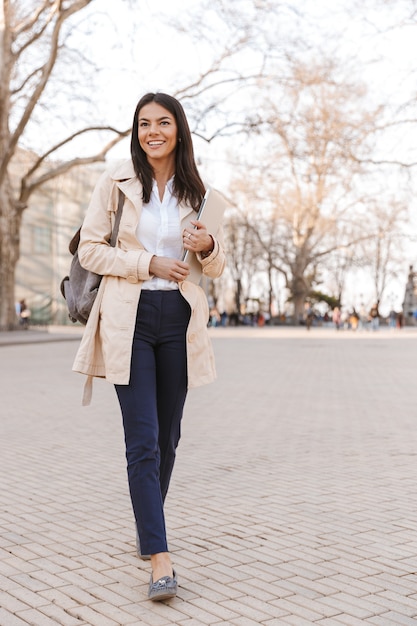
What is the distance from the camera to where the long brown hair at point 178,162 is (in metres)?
4.04

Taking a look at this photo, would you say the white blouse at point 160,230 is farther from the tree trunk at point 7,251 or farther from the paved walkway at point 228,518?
the tree trunk at point 7,251

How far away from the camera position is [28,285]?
57.0 metres

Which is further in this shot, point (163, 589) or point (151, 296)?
point (151, 296)

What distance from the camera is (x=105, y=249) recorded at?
3.95 m

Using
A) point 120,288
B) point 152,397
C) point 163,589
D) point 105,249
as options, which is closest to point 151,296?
point 120,288

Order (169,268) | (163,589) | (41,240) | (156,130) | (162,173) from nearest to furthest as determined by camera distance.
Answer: (163,589), (169,268), (156,130), (162,173), (41,240)

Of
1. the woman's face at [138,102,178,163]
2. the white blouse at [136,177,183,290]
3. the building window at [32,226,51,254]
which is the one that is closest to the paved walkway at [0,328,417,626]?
the white blouse at [136,177,183,290]

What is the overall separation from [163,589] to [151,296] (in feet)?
4.05

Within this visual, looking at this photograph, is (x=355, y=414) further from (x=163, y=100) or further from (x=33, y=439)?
(x=163, y=100)

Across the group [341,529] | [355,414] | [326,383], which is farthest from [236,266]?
[341,529]

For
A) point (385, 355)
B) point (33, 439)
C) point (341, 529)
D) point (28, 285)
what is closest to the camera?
point (341, 529)

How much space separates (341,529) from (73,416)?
5676mm

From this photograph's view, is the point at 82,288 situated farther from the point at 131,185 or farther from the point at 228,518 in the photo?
the point at 228,518

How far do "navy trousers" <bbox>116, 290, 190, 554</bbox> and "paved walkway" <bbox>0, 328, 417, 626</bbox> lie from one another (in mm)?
369
